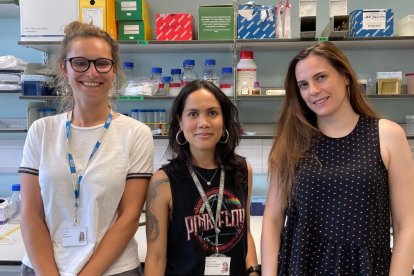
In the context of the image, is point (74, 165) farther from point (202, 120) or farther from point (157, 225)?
point (202, 120)

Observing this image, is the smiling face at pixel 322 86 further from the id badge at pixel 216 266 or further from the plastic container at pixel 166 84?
the plastic container at pixel 166 84

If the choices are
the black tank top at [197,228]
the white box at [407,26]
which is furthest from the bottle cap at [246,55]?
the black tank top at [197,228]

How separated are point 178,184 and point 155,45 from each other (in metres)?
1.35

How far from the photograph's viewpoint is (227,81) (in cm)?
248

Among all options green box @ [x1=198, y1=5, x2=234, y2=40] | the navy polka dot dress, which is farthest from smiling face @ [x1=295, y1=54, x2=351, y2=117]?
green box @ [x1=198, y1=5, x2=234, y2=40]

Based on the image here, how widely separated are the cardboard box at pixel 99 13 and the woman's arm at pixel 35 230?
125 centimetres

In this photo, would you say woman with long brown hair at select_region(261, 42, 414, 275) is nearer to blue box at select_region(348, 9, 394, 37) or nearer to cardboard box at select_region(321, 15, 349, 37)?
cardboard box at select_region(321, 15, 349, 37)

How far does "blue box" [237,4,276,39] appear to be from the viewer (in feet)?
7.49

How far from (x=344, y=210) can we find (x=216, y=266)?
18.6 inches

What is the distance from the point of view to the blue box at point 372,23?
7.37 feet

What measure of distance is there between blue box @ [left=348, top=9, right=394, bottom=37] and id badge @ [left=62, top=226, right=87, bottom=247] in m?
1.91

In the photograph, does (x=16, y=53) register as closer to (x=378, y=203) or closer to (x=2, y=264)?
(x=2, y=264)

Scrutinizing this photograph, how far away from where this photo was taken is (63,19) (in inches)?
92.4

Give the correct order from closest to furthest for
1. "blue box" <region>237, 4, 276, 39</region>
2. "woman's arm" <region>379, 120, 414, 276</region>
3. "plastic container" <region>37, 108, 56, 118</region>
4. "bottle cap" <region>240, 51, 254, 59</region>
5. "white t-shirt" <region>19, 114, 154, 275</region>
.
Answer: "woman's arm" <region>379, 120, 414, 276</region> < "white t-shirt" <region>19, 114, 154, 275</region> < "blue box" <region>237, 4, 276, 39</region> < "bottle cap" <region>240, 51, 254, 59</region> < "plastic container" <region>37, 108, 56, 118</region>
